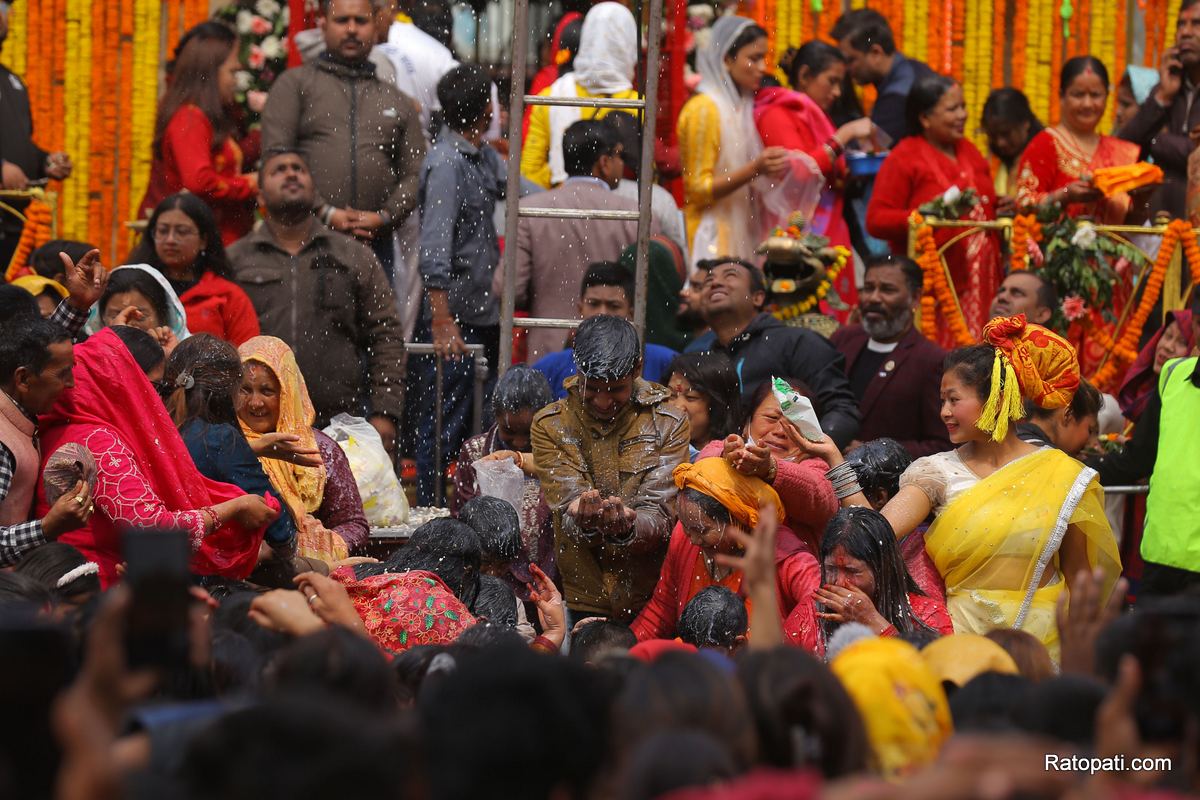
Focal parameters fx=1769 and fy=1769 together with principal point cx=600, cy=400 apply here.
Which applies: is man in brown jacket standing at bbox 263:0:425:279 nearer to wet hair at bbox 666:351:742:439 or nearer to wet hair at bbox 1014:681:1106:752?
wet hair at bbox 666:351:742:439

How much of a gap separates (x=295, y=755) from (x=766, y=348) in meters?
5.19

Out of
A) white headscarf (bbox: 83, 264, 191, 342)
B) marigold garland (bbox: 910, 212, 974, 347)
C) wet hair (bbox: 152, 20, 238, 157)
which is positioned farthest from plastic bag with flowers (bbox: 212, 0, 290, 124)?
marigold garland (bbox: 910, 212, 974, 347)

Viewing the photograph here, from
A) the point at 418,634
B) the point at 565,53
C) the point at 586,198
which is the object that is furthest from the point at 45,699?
the point at 565,53

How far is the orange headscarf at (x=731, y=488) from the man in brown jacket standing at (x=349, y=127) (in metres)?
3.43

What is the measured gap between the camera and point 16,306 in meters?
5.52

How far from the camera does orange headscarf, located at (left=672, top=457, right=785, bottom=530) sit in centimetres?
591

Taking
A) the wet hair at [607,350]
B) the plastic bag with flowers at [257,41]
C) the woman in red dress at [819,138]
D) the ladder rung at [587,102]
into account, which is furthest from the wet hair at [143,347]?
the plastic bag with flowers at [257,41]

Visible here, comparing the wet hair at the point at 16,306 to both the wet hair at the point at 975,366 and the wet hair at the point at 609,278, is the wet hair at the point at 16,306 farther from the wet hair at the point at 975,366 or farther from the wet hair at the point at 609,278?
the wet hair at the point at 975,366

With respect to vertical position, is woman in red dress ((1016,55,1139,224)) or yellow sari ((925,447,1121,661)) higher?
woman in red dress ((1016,55,1139,224))

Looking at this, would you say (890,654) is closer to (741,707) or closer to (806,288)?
(741,707)

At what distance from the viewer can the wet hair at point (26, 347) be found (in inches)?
210

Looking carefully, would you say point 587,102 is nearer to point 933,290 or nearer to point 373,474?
point 373,474

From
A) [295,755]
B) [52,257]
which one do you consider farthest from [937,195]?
[295,755]

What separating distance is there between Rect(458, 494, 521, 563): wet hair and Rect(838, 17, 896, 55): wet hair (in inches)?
208
